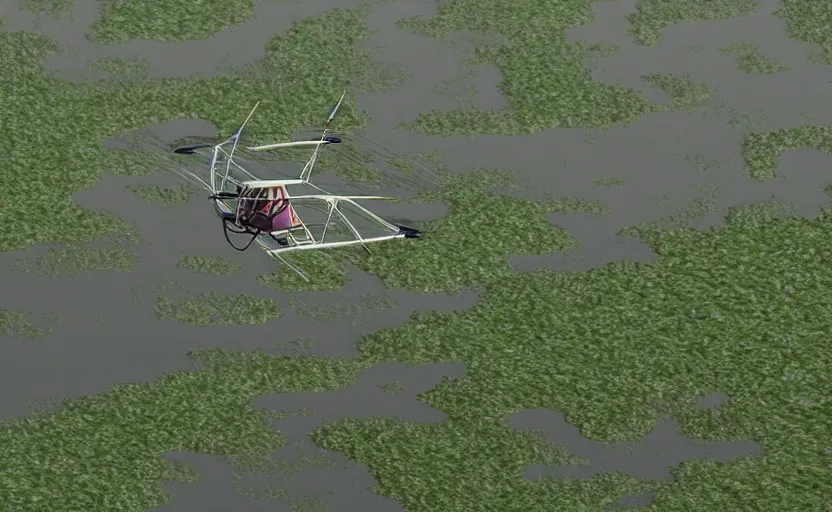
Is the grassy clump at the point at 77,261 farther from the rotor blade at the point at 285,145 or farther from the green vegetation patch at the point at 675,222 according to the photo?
the green vegetation patch at the point at 675,222

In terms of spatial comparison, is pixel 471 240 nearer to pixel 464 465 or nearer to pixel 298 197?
pixel 298 197

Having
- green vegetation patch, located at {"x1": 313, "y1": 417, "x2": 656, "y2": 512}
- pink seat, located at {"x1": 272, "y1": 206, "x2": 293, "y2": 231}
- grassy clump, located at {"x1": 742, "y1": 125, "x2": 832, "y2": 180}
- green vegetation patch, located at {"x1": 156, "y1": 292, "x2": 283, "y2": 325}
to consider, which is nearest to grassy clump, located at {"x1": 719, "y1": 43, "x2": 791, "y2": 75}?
grassy clump, located at {"x1": 742, "y1": 125, "x2": 832, "y2": 180}

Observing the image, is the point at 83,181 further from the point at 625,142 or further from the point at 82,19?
the point at 625,142

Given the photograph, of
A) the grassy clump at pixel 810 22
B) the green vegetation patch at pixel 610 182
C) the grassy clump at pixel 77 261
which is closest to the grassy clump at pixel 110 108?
the grassy clump at pixel 77 261

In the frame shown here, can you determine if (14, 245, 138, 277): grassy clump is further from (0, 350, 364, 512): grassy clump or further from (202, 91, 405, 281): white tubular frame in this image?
(0, 350, 364, 512): grassy clump

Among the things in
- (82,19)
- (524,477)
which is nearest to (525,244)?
(524,477)
